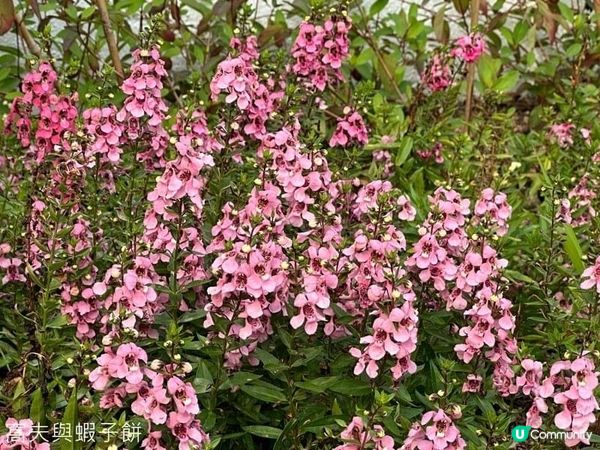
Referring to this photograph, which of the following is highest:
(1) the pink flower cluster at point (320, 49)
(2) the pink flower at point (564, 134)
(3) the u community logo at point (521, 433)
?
(1) the pink flower cluster at point (320, 49)

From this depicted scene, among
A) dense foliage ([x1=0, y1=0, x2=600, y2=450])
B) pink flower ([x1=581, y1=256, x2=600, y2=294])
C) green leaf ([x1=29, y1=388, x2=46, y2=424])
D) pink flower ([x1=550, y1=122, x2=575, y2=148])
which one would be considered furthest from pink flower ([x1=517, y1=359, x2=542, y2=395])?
pink flower ([x1=550, y1=122, x2=575, y2=148])

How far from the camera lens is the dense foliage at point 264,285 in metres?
2.34

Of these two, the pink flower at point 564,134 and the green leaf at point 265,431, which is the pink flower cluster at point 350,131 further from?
the pink flower at point 564,134

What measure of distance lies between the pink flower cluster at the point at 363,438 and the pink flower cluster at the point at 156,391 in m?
0.33

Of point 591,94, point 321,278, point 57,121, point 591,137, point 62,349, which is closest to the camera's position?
point 321,278

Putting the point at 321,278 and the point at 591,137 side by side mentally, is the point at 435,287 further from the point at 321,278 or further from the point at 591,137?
the point at 591,137

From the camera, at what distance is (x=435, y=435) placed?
→ 2.24m

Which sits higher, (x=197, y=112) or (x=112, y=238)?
(x=197, y=112)

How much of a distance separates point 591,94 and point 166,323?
2.69m

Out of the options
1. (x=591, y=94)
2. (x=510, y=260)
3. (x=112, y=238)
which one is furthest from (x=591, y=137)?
(x=112, y=238)

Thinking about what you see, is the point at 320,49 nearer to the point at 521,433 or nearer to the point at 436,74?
the point at 436,74

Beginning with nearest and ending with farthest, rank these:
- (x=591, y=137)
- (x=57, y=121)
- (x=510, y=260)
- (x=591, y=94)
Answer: (x=57, y=121), (x=510, y=260), (x=591, y=137), (x=591, y=94)

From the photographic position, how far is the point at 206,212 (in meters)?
2.88

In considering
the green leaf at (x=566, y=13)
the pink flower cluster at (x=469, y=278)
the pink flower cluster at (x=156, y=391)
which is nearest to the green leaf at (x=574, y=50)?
the green leaf at (x=566, y=13)
